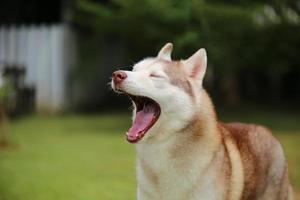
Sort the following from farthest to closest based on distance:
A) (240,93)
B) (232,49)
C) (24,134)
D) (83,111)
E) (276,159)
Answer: (240,93), (83,111), (232,49), (24,134), (276,159)

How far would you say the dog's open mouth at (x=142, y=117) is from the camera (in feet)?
18.2

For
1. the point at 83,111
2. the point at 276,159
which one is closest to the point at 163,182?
the point at 276,159

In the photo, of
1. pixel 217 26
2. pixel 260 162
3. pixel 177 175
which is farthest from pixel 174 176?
pixel 217 26

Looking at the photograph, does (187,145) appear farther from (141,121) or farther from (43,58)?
(43,58)

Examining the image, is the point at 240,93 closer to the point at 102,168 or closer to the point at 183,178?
the point at 102,168

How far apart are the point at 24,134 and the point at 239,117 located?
504 cm

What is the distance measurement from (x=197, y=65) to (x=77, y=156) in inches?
271

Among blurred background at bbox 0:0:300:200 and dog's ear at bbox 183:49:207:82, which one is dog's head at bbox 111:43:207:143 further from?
blurred background at bbox 0:0:300:200

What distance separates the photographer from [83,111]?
19.6m

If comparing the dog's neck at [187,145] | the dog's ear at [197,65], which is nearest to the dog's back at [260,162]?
the dog's neck at [187,145]

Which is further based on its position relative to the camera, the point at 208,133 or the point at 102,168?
the point at 102,168

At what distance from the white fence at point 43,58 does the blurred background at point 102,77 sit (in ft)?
0.08

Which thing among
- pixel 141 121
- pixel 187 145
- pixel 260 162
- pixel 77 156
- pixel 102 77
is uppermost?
pixel 141 121

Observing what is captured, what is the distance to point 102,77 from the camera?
69.6 feet
